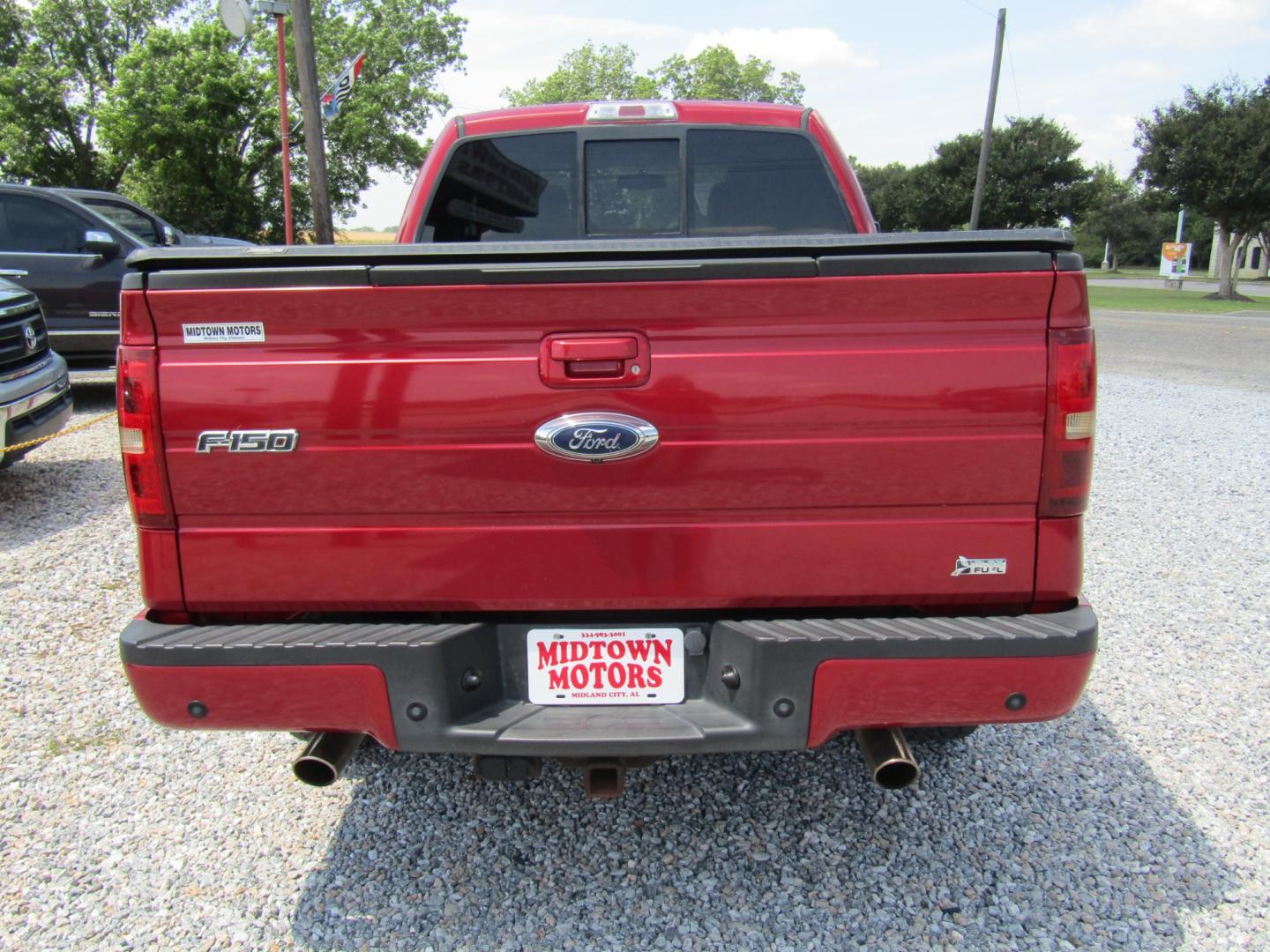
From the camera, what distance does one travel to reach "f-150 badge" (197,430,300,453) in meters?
2.04

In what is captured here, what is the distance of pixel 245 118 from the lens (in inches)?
1092

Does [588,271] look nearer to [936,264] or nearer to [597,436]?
[597,436]

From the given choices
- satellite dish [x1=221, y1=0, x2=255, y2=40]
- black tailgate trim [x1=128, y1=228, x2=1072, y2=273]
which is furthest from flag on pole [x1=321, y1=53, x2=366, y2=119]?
black tailgate trim [x1=128, y1=228, x2=1072, y2=273]

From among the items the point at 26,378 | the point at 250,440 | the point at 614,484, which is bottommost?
the point at 26,378

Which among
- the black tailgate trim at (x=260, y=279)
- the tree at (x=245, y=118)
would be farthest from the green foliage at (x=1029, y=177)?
the black tailgate trim at (x=260, y=279)

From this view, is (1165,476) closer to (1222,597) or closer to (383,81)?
(1222,597)

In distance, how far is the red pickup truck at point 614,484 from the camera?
6.58 feet

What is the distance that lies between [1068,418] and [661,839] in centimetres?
164

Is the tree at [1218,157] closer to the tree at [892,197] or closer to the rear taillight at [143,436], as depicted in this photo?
A: the tree at [892,197]

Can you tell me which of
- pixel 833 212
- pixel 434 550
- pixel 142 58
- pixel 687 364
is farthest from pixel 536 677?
pixel 142 58

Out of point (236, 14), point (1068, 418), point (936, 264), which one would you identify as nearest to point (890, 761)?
point (1068, 418)

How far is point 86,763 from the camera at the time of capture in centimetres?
310

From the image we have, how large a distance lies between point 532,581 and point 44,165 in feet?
121

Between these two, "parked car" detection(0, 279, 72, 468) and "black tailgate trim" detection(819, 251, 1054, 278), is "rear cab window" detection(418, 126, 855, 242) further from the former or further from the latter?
"parked car" detection(0, 279, 72, 468)
